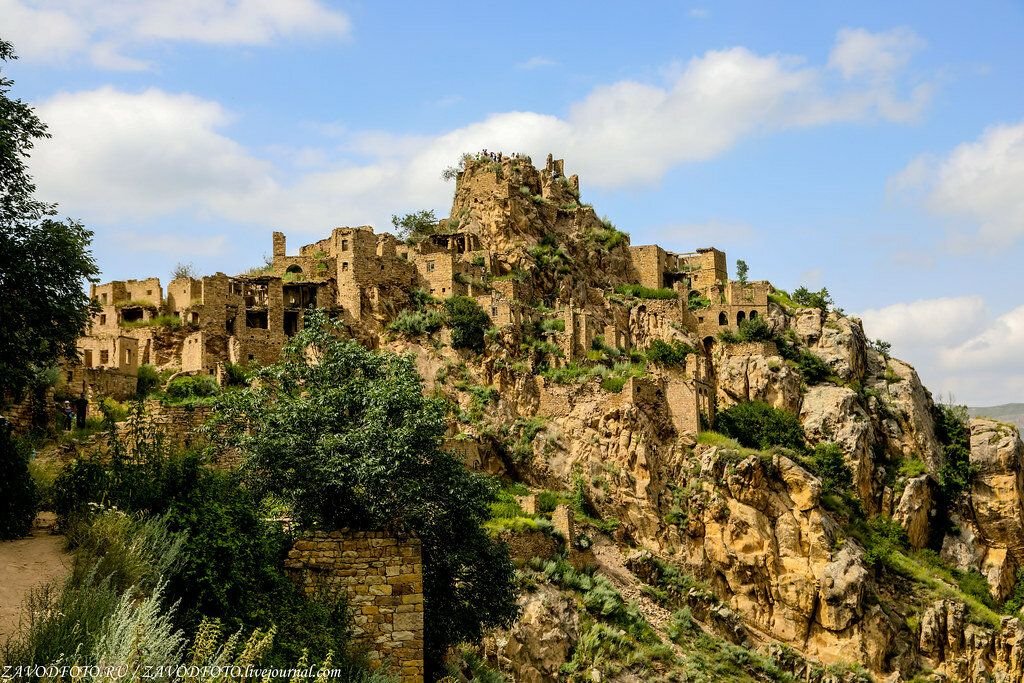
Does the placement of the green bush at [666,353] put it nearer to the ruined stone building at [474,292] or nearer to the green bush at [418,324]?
the ruined stone building at [474,292]

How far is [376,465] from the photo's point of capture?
811 inches

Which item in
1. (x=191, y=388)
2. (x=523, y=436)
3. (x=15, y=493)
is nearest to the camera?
(x=15, y=493)

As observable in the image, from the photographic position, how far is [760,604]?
48781 millimetres

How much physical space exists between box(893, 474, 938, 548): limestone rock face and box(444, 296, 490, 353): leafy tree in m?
20.9

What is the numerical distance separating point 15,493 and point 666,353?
38.9m

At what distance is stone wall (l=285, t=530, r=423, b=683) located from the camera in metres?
19.3

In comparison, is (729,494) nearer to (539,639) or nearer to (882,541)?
(882,541)

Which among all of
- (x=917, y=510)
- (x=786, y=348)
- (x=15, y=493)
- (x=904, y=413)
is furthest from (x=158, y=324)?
(x=904, y=413)

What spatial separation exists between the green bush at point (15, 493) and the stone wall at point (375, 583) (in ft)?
13.2

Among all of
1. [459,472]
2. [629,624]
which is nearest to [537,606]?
[629,624]

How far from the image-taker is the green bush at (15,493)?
18188mm

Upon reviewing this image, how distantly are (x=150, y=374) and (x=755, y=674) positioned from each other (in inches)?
979

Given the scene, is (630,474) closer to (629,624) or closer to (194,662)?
(629,624)

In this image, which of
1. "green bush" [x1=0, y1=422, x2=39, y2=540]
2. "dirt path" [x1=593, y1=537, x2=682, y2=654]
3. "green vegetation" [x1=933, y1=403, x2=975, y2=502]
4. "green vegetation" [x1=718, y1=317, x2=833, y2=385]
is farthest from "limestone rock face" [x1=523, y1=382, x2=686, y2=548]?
"green bush" [x1=0, y1=422, x2=39, y2=540]
